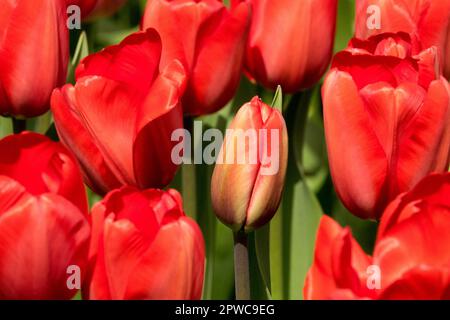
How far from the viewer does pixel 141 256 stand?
2.29 ft

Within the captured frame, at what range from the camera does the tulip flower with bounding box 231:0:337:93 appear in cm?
98

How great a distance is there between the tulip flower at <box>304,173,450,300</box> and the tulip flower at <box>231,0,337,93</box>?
0.32 meters

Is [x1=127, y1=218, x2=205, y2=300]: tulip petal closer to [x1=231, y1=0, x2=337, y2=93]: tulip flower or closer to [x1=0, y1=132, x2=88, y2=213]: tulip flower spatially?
[x1=0, y1=132, x2=88, y2=213]: tulip flower

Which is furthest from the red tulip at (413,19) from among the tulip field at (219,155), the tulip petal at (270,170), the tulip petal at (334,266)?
the tulip petal at (334,266)

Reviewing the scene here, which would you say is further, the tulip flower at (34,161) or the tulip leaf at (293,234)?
the tulip leaf at (293,234)

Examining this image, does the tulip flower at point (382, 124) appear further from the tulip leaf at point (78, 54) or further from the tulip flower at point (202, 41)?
the tulip leaf at point (78, 54)

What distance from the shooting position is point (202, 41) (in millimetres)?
935

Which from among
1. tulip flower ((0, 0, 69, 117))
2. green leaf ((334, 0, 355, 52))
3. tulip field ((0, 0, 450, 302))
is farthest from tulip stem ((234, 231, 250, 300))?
green leaf ((334, 0, 355, 52))

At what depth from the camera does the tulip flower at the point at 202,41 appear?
3.02 feet

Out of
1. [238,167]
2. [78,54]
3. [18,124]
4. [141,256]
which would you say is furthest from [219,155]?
[78,54]

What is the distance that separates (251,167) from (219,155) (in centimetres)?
2

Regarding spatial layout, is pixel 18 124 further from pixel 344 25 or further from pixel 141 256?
pixel 344 25
